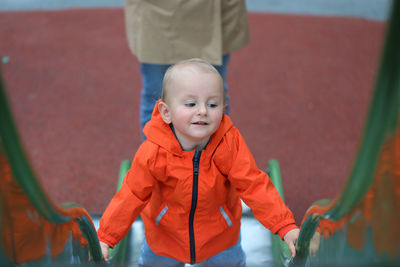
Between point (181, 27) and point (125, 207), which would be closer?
point (125, 207)

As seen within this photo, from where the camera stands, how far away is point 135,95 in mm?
2773

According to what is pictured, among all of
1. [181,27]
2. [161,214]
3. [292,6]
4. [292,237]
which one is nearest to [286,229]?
[292,237]

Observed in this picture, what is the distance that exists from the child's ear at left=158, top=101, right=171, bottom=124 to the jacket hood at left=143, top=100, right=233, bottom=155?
18 millimetres

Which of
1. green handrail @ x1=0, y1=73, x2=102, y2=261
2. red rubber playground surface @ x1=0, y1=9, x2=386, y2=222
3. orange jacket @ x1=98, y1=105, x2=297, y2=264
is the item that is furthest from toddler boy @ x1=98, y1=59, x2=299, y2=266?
red rubber playground surface @ x1=0, y1=9, x2=386, y2=222

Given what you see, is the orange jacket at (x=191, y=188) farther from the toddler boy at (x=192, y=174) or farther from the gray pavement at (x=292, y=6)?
the gray pavement at (x=292, y=6)

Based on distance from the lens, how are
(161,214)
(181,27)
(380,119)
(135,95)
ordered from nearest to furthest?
(380,119) < (161,214) < (181,27) < (135,95)

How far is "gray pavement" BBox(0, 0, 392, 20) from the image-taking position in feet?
12.4

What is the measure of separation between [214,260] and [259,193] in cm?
27

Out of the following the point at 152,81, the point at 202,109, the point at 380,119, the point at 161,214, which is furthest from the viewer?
the point at 152,81

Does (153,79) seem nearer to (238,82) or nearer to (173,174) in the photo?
(173,174)

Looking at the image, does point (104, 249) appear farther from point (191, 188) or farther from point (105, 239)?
point (191, 188)

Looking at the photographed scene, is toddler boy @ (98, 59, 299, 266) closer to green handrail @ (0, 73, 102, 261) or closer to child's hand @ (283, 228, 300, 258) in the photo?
child's hand @ (283, 228, 300, 258)

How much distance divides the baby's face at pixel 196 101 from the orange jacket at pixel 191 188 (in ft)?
0.19

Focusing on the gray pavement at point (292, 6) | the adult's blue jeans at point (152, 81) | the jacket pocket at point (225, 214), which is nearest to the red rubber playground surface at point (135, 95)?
the gray pavement at point (292, 6)
